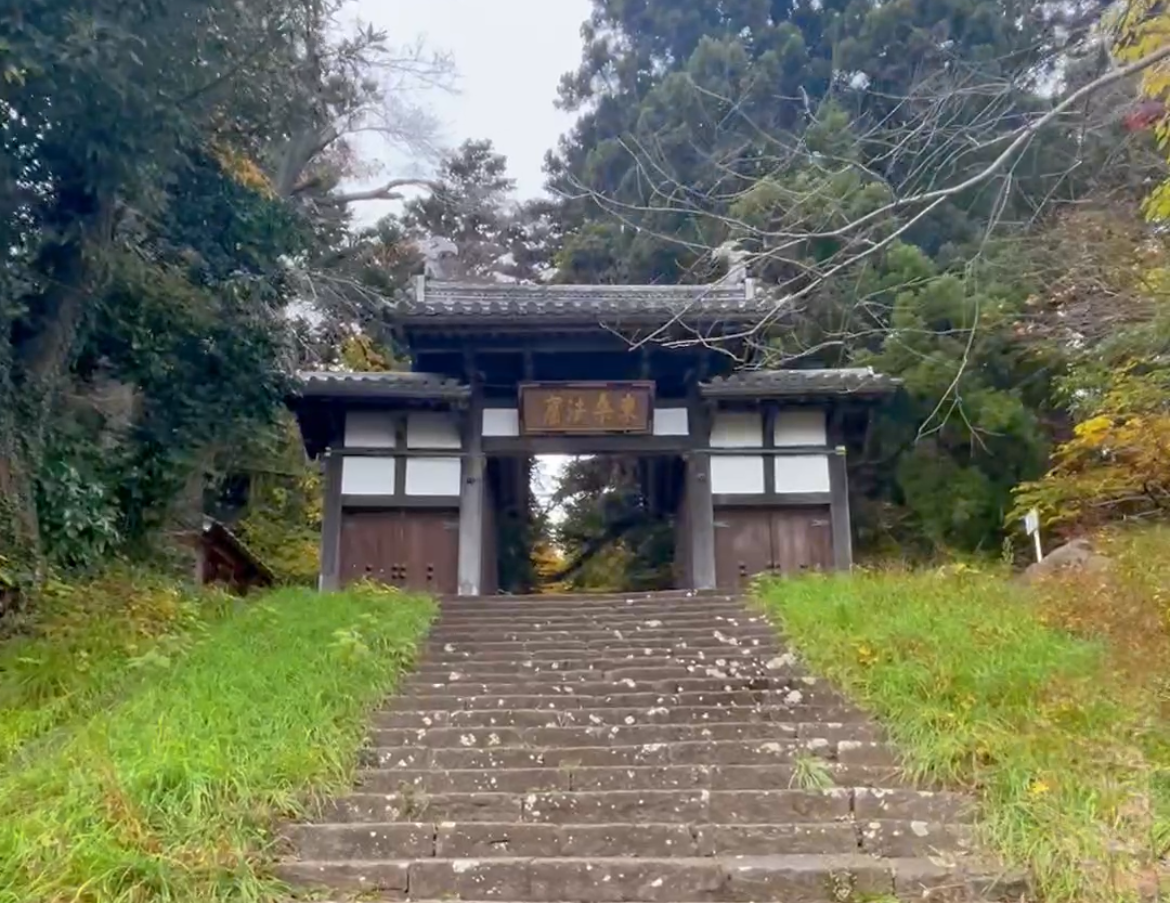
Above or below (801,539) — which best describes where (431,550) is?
below

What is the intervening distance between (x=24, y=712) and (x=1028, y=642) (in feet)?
21.3

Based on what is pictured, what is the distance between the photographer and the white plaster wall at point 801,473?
13.0 m

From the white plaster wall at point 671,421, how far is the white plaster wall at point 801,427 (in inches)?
45.9

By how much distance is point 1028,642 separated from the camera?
7.21 meters

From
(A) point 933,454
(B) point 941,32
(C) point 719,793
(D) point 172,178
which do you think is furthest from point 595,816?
(B) point 941,32

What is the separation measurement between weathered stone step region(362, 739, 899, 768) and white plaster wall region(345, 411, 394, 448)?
7.32 metres

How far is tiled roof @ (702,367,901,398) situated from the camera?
12.6m

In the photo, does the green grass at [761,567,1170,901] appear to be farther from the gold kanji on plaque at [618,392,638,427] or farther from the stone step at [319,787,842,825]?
the gold kanji on plaque at [618,392,638,427]

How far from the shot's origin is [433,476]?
42.5 ft

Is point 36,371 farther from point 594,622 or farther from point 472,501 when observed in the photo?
point 594,622

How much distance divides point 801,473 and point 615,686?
6109 mm

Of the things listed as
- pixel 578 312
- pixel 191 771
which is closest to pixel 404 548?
pixel 578 312

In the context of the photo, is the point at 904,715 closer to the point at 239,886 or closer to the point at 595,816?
the point at 595,816

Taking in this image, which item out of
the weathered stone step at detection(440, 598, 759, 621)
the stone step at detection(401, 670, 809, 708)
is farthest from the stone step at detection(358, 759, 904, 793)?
the weathered stone step at detection(440, 598, 759, 621)
